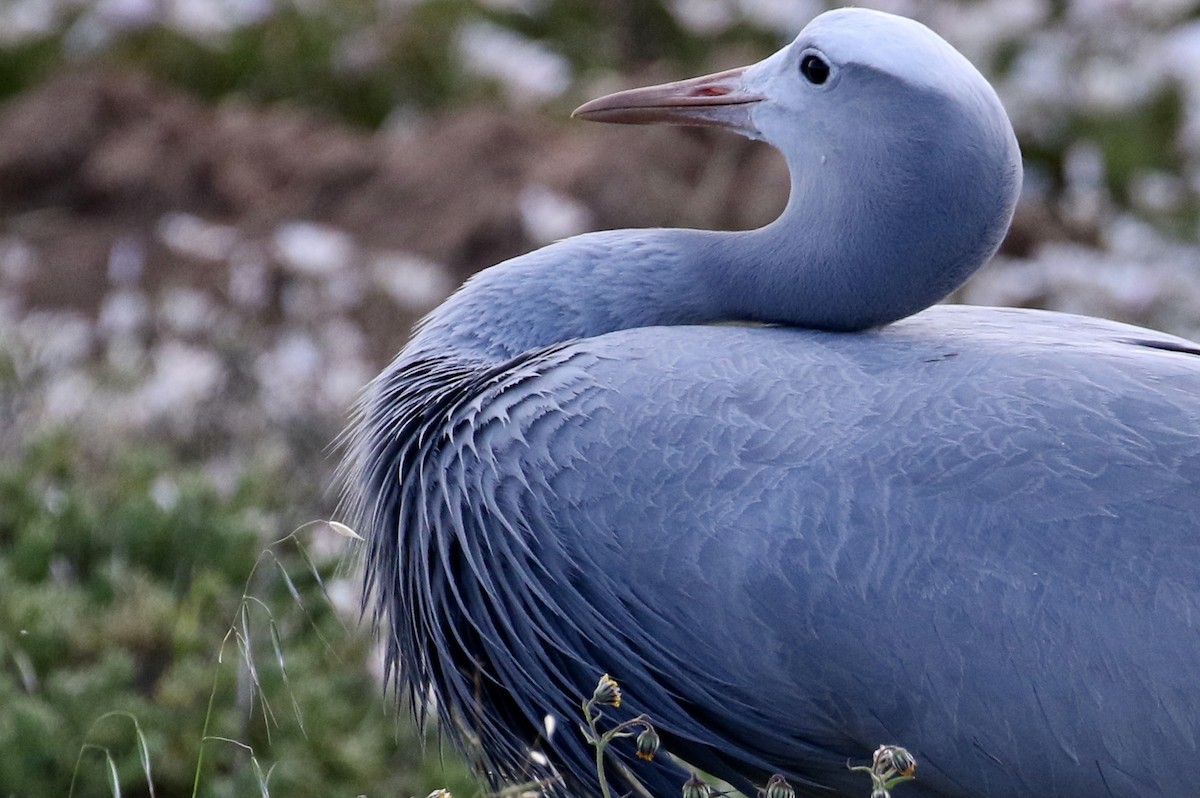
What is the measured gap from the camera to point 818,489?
2555 millimetres

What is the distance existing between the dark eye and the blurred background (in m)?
1.18

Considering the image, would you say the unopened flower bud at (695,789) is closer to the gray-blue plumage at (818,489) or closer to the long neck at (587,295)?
the gray-blue plumage at (818,489)

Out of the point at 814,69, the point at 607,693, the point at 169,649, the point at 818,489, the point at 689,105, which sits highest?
the point at 814,69

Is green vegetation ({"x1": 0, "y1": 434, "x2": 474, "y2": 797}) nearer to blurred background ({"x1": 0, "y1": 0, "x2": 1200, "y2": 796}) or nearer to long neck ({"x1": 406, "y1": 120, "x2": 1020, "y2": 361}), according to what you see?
blurred background ({"x1": 0, "y1": 0, "x2": 1200, "y2": 796})

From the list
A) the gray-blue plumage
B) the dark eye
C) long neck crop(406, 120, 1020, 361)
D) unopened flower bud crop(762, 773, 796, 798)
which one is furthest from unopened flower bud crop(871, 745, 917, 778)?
the dark eye

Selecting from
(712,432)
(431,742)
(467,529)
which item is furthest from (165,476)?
(712,432)

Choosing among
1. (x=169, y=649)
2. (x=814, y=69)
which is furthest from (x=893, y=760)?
(x=169, y=649)

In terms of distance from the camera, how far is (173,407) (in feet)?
16.1

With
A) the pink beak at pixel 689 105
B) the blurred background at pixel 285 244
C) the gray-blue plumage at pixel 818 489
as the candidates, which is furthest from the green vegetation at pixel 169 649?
the pink beak at pixel 689 105

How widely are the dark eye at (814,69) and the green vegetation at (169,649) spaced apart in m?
1.20

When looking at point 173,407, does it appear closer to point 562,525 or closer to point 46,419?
point 46,419

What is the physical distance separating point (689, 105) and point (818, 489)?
92cm

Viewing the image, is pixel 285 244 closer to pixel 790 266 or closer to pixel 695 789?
pixel 790 266

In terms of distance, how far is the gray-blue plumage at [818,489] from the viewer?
8.17ft
